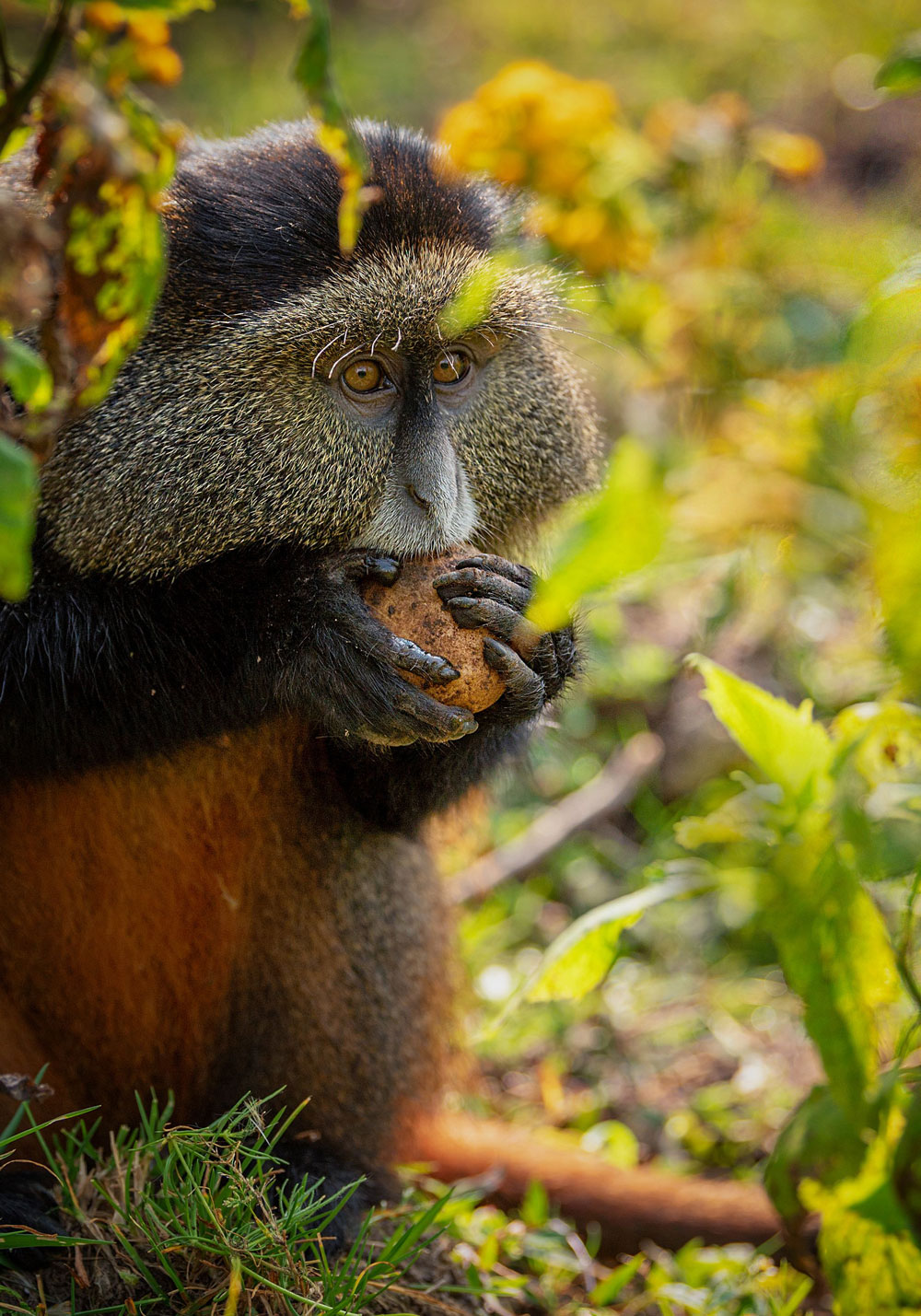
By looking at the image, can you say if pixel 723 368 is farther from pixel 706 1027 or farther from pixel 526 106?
pixel 706 1027

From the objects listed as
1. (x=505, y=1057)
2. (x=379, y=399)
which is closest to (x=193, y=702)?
(x=379, y=399)

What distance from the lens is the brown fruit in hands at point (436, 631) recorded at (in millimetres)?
2141

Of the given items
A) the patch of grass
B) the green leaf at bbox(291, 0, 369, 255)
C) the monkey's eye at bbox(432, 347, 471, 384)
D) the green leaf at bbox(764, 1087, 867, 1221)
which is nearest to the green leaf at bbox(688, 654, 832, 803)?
the green leaf at bbox(764, 1087, 867, 1221)

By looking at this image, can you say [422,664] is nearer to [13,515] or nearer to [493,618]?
[493,618]

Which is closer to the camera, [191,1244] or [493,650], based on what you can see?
[191,1244]

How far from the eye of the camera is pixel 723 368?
15.9 ft

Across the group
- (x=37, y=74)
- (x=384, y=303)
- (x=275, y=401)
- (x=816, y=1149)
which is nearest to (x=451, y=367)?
(x=384, y=303)

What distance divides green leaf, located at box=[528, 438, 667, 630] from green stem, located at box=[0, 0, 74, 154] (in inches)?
30.4

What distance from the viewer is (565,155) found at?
4.51 metres

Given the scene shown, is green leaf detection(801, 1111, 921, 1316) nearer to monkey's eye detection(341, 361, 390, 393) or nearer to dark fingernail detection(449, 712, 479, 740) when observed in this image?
dark fingernail detection(449, 712, 479, 740)

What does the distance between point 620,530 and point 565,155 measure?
3.98m

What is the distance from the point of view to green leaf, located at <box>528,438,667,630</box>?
94cm

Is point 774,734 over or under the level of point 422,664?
under

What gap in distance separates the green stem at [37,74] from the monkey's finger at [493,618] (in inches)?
41.4
